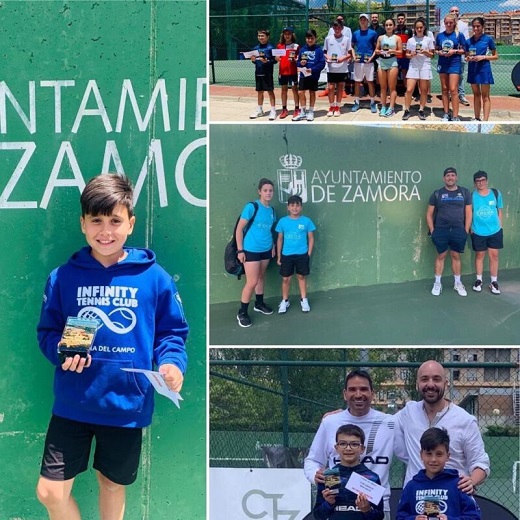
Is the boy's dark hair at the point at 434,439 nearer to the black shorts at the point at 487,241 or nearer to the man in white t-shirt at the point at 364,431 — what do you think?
the man in white t-shirt at the point at 364,431

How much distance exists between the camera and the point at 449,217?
22.7 ft

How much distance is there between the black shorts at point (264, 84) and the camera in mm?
8709

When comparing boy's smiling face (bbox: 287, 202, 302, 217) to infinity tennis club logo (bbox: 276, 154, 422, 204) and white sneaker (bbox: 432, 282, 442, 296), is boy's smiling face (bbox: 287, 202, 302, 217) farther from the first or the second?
white sneaker (bbox: 432, 282, 442, 296)

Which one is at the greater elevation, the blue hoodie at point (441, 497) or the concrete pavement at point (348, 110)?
the concrete pavement at point (348, 110)

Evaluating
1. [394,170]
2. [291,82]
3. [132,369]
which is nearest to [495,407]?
[394,170]

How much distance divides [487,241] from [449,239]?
34cm

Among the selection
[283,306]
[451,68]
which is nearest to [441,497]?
[283,306]

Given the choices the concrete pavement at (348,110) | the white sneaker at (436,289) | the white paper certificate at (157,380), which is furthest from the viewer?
the concrete pavement at (348,110)

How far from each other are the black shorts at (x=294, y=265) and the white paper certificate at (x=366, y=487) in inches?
111

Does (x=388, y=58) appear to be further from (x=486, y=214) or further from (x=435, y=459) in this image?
(x=435, y=459)

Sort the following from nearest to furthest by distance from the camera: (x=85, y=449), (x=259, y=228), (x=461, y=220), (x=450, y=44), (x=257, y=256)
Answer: (x=85, y=449)
(x=259, y=228)
(x=257, y=256)
(x=461, y=220)
(x=450, y=44)

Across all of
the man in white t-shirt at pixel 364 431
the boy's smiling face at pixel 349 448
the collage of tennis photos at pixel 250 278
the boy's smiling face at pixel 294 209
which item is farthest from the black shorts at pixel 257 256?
the boy's smiling face at pixel 349 448

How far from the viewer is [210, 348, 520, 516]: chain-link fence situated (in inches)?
206

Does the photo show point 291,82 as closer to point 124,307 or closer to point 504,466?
point 504,466
